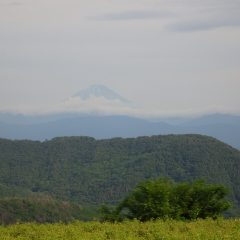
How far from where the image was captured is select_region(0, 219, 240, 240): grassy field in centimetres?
1649

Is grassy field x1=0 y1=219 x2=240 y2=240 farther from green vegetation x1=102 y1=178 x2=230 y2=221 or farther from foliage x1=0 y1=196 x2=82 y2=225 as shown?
foliage x1=0 y1=196 x2=82 y2=225

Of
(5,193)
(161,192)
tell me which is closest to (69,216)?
(5,193)

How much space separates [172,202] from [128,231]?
45.4ft

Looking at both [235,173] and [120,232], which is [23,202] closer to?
[235,173]

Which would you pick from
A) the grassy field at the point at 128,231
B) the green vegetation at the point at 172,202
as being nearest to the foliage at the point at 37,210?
the green vegetation at the point at 172,202

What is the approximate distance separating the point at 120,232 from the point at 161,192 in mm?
14468

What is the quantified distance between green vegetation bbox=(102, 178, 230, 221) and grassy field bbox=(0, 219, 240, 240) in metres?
9.75

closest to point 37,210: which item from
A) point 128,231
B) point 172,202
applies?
point 172,202

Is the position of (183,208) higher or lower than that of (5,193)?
higher

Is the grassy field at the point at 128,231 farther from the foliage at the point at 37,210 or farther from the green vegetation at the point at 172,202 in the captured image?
the foliage at the point at 37,210

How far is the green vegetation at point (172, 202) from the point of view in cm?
3002

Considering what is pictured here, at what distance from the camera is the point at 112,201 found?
621 ft

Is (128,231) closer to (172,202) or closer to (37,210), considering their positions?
(172,202)

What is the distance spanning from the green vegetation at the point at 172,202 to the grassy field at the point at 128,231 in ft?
32.0
